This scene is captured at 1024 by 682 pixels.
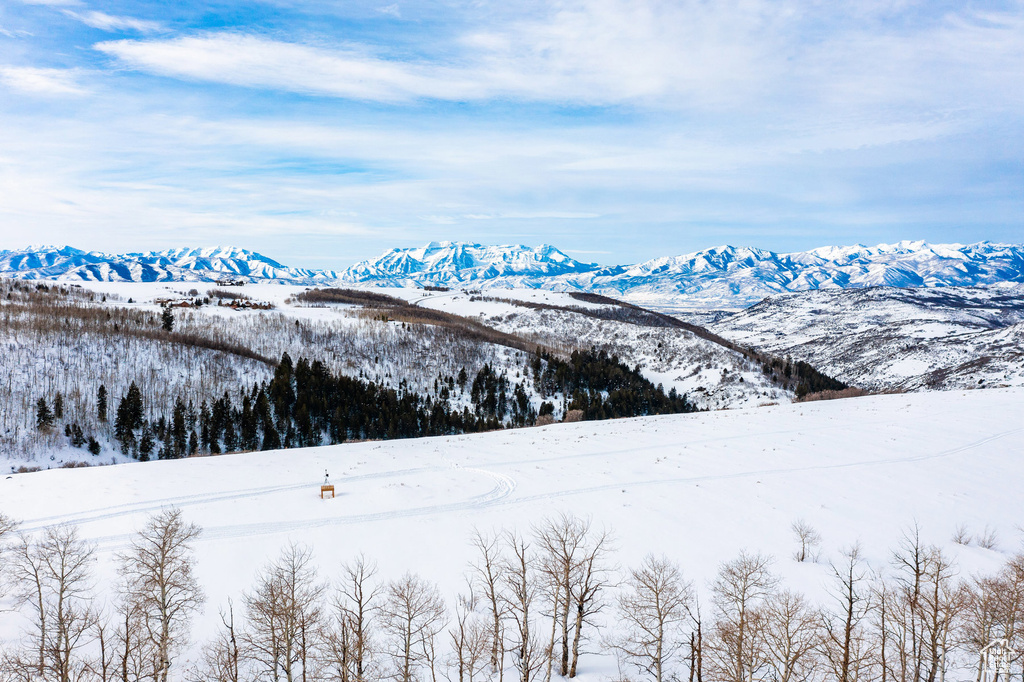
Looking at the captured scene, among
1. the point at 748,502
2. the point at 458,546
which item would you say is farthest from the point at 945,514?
the point at 458,546

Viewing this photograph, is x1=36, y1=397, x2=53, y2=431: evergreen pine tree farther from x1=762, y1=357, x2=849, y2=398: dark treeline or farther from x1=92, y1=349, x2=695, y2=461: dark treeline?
x1=762, y1=357, x2=849, y2=398: dark treeline

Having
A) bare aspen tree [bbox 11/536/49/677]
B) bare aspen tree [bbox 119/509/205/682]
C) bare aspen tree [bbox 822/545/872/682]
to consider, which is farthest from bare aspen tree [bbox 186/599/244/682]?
bare aspen tree [bbox 822/545/872/682]

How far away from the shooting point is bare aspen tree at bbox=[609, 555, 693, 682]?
71.7 feet

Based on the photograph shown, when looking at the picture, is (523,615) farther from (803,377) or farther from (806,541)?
(803,377)

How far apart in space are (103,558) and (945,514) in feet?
161

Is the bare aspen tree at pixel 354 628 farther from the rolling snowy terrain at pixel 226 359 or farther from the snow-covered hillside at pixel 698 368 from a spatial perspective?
the snow-covered hillside at pixel 698 368

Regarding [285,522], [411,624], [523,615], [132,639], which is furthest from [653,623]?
[132,639]

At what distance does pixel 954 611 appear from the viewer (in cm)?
2041

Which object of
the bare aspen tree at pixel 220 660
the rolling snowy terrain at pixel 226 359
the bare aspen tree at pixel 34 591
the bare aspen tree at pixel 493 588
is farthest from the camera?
the rolling snowy terrain at pixel 226 359

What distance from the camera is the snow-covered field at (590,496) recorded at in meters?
28.1

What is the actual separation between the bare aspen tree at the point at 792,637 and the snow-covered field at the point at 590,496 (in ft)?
10.1

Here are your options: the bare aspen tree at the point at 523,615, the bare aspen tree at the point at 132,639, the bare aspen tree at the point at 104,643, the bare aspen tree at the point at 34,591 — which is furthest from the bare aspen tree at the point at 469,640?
the bare aspen tree at the point at 34,591

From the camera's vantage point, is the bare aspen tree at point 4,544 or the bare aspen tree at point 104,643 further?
the bare aspen tree at point 4,544

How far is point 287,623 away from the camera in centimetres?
2077
